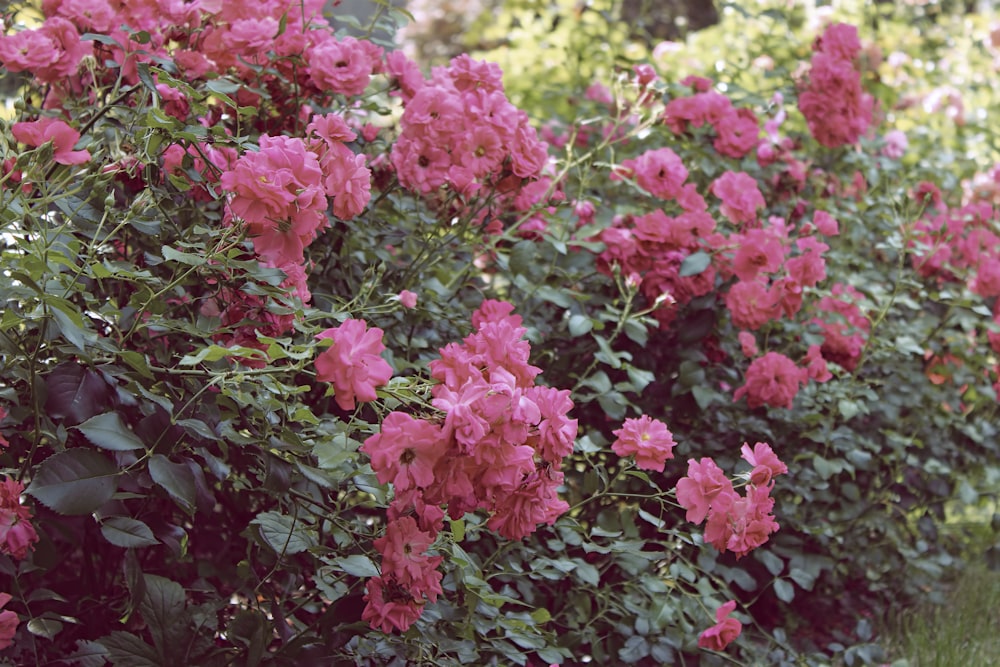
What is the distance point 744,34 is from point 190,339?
11.3 ft

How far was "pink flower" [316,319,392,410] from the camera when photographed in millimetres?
1218

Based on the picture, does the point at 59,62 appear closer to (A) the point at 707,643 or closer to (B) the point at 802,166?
(A) the point at 707,643

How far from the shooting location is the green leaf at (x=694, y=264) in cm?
220

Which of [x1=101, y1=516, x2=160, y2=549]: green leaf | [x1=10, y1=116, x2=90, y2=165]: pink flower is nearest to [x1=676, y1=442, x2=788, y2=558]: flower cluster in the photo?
[x1=101, y1=516, x2=160, y2=549]: green leaf

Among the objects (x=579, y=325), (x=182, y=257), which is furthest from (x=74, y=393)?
(x=579, y=325)

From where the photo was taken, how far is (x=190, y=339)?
5.32 feet

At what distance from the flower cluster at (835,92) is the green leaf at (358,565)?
197 cm

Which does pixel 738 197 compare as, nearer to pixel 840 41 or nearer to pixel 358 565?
pixel 840 41

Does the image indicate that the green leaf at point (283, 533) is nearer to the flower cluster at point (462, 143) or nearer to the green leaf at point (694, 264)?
the flower cluster at point (462, 143)

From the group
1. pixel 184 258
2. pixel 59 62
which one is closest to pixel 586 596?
pixel 184 258

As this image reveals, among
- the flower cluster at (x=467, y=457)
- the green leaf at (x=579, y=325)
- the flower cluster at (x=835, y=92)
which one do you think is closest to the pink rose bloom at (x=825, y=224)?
the flower cluster at (x=835, y=92)

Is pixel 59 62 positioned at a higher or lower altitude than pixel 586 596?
higher

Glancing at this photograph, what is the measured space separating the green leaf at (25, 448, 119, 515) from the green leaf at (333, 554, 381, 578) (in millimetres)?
326

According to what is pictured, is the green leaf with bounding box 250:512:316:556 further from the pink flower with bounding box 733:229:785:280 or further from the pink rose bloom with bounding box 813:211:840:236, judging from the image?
the pink rose bloom with bounding box 813:211:840:236
